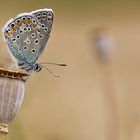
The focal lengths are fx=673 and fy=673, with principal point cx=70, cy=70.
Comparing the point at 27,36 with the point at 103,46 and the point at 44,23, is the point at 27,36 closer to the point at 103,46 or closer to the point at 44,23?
the point at 44,23

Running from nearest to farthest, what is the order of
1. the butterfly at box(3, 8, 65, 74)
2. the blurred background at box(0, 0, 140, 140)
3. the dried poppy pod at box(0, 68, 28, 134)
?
1. the dried poppy pod at box(0, 68, 28, 134)
2. the butterfly at box(3, 8, 65, 74)
3. the blurred background at box(0, 0, 140, 140)

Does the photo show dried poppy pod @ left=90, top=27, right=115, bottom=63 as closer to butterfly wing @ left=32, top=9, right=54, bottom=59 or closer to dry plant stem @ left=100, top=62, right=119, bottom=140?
dry plant stem @ left=100, top=62, right=119, bottom=140

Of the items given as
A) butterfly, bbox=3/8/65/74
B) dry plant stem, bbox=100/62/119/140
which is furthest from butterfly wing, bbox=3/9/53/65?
dry plant stem, bbox=100/62/119/140

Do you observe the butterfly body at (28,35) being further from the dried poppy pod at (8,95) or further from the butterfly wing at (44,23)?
the dried poppy pod at (8,95)

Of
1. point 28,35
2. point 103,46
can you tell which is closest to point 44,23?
point 28,35

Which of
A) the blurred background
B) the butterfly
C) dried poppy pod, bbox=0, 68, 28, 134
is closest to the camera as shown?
dried poppy pod, bbox=0, 68, 28, 134

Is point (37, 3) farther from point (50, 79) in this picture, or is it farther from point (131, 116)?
point (131, 116)

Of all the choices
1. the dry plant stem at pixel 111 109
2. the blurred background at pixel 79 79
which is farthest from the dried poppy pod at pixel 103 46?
the blurred background at pixel 79 79
